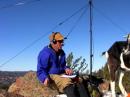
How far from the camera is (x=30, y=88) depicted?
1714 cm

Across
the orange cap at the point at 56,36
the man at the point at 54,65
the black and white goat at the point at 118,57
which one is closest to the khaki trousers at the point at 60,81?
the man at the point at 54,65

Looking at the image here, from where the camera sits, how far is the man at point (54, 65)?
38.2 ft

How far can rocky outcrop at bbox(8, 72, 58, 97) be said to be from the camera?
16872 millimetres

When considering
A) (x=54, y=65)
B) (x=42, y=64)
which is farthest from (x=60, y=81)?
(x=42, y=64)

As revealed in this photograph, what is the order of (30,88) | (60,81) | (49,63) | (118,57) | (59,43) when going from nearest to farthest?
(60,81)
(49,63)
(59,43)
(118,57)
(30,88)

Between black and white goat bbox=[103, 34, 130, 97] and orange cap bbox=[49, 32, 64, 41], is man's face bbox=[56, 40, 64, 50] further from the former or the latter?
black and white goat bbox=[103, 34, 130, 97]

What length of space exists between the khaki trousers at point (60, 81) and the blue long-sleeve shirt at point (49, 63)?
6.2 inches

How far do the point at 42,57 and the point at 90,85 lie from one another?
2070 millimetres

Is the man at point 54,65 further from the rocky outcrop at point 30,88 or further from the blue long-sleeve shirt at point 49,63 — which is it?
the rocky outcrop at point 30,88

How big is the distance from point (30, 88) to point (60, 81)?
18.2ft

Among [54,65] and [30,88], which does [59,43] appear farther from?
[30,88]

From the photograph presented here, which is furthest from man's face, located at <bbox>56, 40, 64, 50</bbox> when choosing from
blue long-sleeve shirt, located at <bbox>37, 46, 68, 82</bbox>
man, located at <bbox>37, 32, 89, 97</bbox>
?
blue long-sleeve shirt, located at <bbox>37, 46, 68, 82</bbox>

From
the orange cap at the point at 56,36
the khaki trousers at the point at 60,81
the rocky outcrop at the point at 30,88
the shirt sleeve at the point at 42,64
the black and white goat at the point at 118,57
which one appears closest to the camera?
the khaki trousers at the point at 60,81

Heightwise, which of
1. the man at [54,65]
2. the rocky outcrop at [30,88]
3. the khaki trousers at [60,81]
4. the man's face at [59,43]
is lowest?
the rocky outcrop at [30,88]
